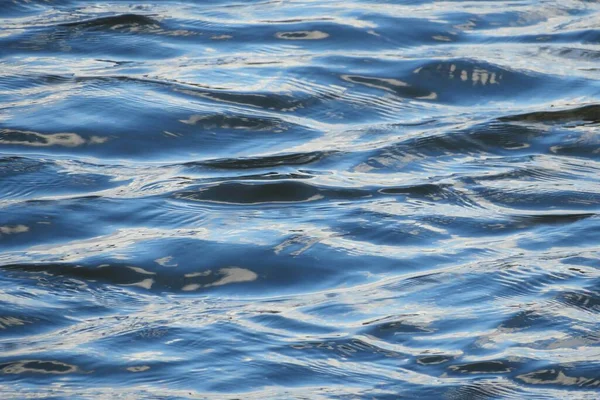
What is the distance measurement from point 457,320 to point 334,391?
21.8 inches

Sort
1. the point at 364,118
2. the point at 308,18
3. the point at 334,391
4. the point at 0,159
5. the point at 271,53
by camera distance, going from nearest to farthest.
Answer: the point at 334,391
the point at 0,159
the point at 364,118
the point at 271,53
the point at 308,18

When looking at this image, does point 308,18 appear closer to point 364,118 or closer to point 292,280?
point 364,118

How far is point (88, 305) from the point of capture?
3646 millimetres

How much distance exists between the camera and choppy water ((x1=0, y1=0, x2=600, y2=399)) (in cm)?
333

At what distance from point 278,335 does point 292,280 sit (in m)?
0.44

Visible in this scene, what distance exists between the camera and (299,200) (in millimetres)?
Result: 4527

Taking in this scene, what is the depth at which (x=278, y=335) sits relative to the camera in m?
3.47

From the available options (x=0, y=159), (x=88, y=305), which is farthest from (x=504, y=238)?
(x=0, y=159)

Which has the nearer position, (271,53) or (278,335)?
(278,335)

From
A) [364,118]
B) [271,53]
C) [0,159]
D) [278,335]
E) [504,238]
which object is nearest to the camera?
[278,335]

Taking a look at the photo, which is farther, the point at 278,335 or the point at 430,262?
the point at 430,262

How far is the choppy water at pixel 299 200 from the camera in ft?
10.9

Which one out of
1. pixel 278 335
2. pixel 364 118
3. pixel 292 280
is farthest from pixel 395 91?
pixel 278 335

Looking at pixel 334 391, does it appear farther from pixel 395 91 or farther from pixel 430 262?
pixel 395 91
